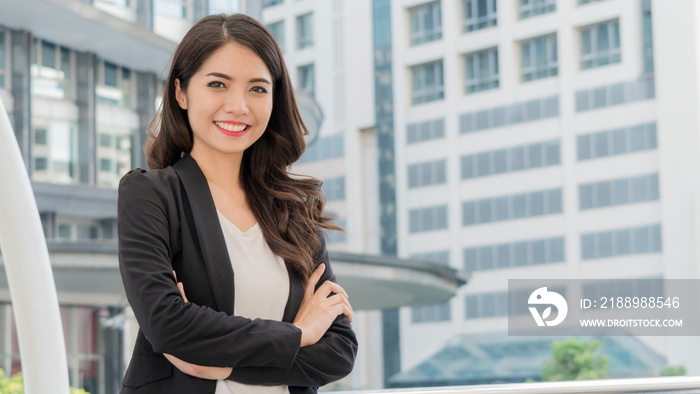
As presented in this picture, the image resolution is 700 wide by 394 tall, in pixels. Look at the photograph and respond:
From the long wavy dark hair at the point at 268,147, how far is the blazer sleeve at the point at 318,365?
0.30ft

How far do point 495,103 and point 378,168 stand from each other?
15.5 ft

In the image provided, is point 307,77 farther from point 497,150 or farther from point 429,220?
point 497,150

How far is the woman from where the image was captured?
39.5 inches

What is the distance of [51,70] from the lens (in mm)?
13570

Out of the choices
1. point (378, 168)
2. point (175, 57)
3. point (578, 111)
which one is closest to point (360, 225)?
point (378, 168)

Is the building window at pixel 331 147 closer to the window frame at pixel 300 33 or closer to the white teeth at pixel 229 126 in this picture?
the window frame at pixel 300 33

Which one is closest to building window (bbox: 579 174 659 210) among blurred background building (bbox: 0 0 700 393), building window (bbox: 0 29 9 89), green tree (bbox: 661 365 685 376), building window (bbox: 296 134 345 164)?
blurred background building (bbox: 0 0 700 393)

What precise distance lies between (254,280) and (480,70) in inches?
1137

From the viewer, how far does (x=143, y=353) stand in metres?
1.04

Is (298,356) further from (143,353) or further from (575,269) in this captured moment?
(575,269)

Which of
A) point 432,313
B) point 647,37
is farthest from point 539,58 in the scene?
point 432,313

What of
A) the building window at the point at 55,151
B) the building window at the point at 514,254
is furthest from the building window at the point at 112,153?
the building window at the point at 514,254

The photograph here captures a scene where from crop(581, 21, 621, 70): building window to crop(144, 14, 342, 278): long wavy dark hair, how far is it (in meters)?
27.0

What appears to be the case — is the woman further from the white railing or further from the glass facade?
Answer: the glass facade
